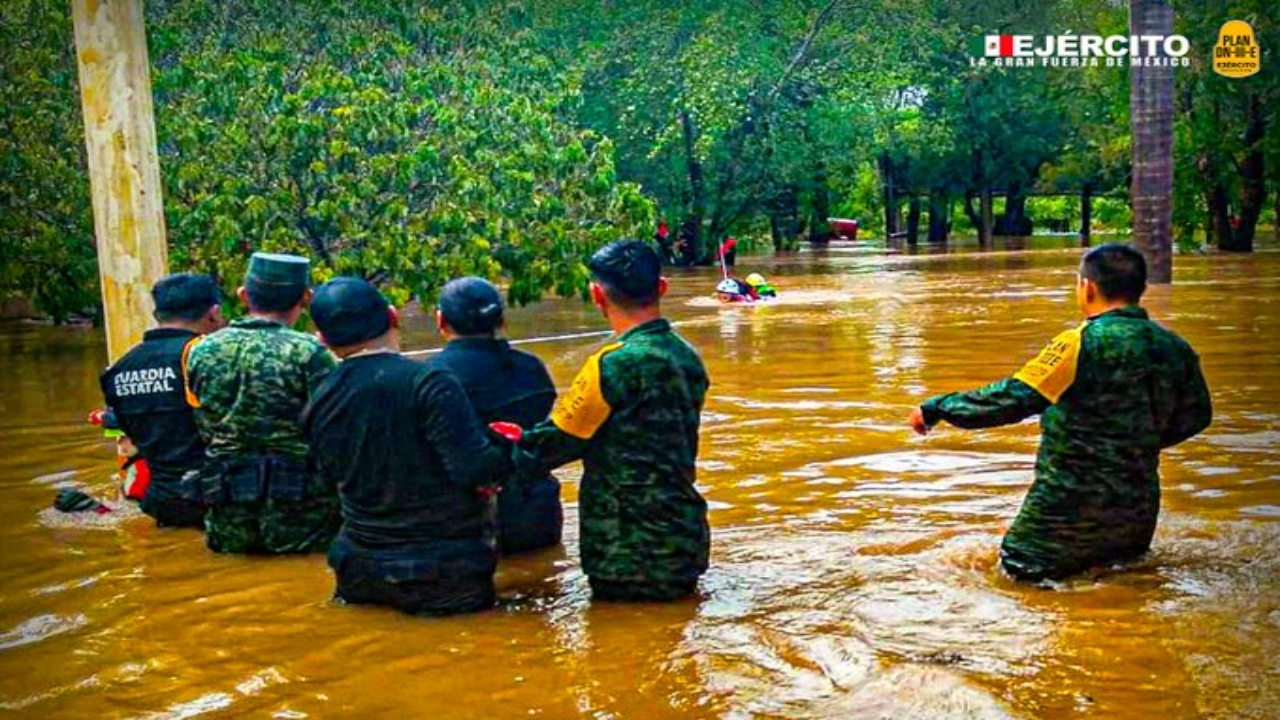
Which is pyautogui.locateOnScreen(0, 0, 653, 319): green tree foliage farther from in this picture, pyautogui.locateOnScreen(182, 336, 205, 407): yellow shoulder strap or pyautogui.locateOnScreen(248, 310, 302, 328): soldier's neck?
pyautogui.locateOnScreen(248, 310, 302, 328): soldier's neck

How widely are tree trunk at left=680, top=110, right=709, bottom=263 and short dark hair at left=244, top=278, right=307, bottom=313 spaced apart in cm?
2833

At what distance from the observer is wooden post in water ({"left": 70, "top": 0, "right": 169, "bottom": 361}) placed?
873 centimetres

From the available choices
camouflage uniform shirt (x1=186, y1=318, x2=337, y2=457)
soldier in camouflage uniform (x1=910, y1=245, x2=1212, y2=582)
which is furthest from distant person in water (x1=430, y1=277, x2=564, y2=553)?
soldier in camouflage uniform (x1=910, y1=245, x2=1212, y2=582)

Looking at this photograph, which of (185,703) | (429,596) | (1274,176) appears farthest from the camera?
(1274,176)

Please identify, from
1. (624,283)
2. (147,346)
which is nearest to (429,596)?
(624,283)

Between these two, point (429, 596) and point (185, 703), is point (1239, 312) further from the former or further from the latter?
point (185, 703)

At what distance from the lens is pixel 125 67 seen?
8742 mm

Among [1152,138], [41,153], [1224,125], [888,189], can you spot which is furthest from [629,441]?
→ [888,189]

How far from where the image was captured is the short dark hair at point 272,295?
6.77 metres

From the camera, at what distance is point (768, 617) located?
5.45 metres

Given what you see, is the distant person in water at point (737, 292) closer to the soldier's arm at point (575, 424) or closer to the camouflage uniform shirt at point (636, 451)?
the camouflage uniform shirt at point (636, 451)

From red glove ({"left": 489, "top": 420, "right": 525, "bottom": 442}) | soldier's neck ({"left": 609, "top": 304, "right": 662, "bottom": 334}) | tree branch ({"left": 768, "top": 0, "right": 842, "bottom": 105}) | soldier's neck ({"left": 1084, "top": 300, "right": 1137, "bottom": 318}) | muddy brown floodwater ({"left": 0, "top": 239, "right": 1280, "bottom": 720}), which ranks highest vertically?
tree branch ({"left": 768, "top": 0, "right": 842, "bottom": 105})

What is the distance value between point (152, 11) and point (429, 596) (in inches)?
576

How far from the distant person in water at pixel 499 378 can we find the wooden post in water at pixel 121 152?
3.13 metres
